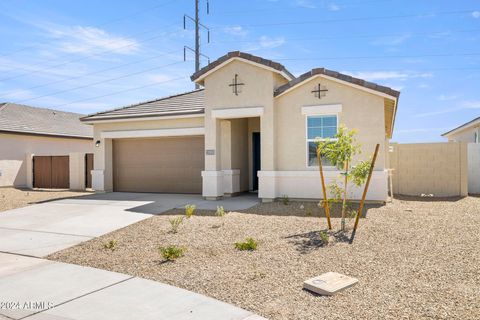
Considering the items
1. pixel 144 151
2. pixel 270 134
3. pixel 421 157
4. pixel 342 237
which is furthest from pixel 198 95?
pixel 342 237

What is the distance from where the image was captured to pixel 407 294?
473cm

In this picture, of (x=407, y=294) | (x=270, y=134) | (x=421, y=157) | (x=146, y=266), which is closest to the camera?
(x=407, y=294)

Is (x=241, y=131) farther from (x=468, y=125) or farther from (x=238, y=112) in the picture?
(x=468, y=125)

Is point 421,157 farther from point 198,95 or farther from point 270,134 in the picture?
point 198,95

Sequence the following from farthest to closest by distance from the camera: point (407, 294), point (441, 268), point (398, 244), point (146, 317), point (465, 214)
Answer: point (465, 214)
point (398, 244)
point (441, 268)
point (407, 294)
point (146, 317)

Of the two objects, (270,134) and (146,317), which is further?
(270,134)

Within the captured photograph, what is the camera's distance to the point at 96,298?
4.79m

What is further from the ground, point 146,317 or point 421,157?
point 421,157

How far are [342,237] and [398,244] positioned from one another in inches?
41.0

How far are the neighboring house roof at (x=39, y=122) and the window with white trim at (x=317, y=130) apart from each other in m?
16.6

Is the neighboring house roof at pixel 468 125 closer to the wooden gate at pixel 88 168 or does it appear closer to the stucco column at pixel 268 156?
the stucco column at pixel 268 156

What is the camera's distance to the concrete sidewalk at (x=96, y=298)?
4.28 metres

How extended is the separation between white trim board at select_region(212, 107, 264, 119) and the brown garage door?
90.3 inches

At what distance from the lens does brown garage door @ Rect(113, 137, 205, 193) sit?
49.9ft
